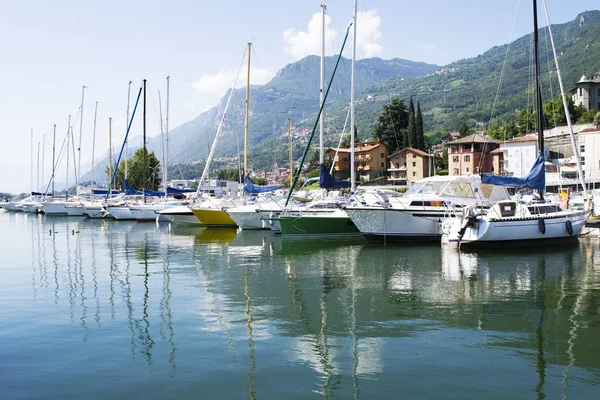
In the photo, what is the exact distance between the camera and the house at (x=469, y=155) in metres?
86.3

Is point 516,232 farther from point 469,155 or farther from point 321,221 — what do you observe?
point 469,155

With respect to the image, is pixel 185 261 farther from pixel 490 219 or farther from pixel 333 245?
pixel 490 219

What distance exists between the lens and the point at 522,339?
12094mm

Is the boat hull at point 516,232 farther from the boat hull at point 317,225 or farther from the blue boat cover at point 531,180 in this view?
the boat hull at point 317,225

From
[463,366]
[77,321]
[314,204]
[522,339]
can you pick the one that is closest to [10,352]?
[77,321]

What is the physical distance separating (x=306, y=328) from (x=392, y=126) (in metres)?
98.2

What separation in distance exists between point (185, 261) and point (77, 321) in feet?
39.0

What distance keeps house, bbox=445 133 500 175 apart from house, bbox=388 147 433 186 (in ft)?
12.7

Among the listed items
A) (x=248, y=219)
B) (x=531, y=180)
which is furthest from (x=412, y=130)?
(x=531, y=180)

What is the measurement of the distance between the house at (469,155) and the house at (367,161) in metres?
17.4

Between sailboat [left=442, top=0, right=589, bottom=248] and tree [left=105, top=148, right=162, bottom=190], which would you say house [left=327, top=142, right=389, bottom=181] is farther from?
sailboat [left=442, top=0, right=589, bottom=248]

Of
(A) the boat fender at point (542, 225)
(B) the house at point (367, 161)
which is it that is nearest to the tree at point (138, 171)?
(B) the house at point (367, 161)

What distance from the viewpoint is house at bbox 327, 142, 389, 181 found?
340ft

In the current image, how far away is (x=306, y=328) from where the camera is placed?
13164mm
